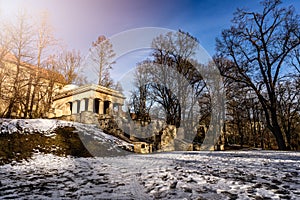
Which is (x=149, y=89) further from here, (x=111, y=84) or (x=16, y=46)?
(x=16, y=46)

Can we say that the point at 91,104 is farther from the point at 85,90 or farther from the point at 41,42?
the point at 41,42

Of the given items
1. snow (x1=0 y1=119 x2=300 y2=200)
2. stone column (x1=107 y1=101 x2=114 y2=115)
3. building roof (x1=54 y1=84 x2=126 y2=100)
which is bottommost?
snow (x1=0 y1=119 x2=300 y2=200)

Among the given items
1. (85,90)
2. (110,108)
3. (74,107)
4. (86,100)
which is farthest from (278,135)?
(74,107)

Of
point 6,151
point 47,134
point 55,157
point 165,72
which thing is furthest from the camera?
point 165,72

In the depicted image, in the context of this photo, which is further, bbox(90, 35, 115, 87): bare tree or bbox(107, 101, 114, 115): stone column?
bbox(90, 35, 115, 87): bare tree

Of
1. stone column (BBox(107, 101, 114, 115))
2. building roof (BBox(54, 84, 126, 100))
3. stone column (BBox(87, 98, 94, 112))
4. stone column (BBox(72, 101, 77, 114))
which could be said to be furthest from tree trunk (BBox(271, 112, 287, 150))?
stone column (BBox(72, 101, 77, 114))

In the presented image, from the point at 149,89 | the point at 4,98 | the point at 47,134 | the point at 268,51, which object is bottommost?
the point at 47,134

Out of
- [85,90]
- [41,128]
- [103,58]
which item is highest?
[103,58]

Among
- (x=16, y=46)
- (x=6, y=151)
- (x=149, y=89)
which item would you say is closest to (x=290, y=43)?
(x=149, y=89)

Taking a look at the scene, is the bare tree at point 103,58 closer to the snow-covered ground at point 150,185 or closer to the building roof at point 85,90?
the building roof at point 85,90

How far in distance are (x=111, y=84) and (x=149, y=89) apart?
4.92 metres

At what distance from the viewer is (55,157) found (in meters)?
6.29

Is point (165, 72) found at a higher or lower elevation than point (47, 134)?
higher

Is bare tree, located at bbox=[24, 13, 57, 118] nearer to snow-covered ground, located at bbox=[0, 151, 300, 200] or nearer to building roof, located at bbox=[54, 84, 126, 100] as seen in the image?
building roof, located at bbox=[54, 84, 126, 100]
